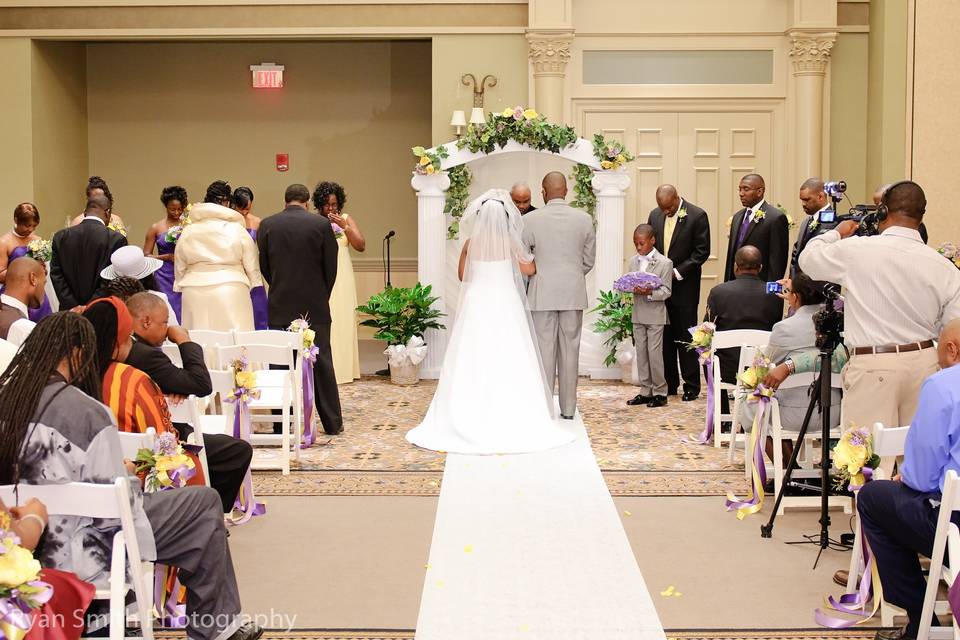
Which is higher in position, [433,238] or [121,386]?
[433,238]

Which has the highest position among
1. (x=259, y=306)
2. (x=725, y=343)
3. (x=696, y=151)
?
(x=696, y=151)

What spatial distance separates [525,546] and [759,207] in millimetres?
5043

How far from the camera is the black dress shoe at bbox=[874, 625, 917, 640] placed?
4070 mm

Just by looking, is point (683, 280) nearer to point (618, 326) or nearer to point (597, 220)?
point (618, 326)

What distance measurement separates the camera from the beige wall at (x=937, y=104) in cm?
717

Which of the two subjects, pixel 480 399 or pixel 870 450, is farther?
pixel 480 399

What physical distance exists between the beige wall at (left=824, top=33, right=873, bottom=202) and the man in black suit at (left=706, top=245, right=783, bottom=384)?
540cm

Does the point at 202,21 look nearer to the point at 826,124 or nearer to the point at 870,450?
the point at 826,124

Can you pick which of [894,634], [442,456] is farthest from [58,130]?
[894,634]

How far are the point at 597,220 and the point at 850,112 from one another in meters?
4.17

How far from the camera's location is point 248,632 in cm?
408

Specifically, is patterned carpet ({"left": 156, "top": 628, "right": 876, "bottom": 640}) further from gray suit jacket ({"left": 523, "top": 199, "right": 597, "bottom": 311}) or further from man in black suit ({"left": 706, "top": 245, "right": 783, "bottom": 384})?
gray suit jacket ({"left": 523, "top": 199, "right": 597, "bottom": 311})

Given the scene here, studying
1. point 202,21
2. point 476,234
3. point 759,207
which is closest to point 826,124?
point 759,207

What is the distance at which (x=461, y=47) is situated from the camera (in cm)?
1302
